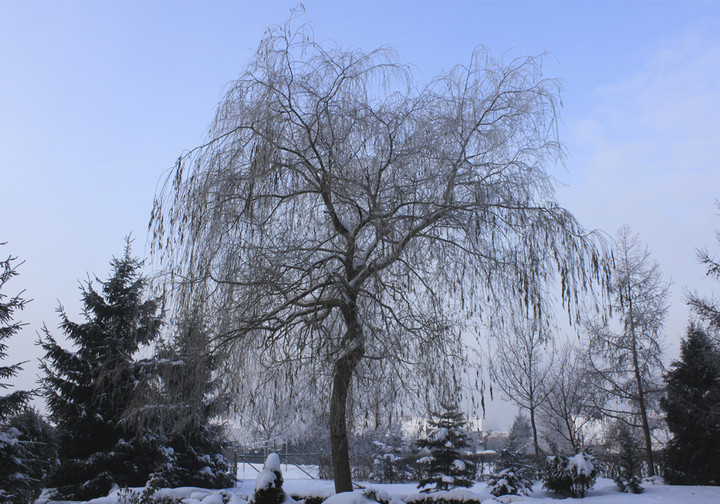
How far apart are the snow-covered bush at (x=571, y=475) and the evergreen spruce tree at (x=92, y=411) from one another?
10178mm

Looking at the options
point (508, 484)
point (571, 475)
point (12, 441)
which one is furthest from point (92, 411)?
point (571, 475)

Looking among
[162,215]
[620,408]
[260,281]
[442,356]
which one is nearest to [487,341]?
[442,356]

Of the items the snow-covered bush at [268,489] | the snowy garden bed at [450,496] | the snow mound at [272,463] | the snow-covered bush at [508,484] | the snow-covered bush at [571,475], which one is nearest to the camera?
the snow-covered bush at [268,489]

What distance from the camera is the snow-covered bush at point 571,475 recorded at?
12.1m

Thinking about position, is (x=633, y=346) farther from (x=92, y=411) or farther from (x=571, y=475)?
(x=92, y=411)

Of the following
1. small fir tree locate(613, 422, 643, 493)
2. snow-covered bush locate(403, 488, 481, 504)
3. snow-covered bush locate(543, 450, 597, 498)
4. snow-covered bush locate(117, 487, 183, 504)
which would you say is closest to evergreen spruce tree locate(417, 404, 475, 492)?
snow-covered bush locate(543, 450, 597, 498)

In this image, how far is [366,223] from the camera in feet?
20.8

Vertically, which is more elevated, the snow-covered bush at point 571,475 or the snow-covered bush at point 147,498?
the snow-covered bush at point 147,498

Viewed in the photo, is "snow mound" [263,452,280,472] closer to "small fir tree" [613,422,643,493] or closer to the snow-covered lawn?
the snow-covered lawn

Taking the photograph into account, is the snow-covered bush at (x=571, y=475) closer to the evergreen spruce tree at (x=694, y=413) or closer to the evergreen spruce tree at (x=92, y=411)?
the evergreen spruce tree at (x=694, y=413)

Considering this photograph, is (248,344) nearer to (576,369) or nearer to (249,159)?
(249,159)

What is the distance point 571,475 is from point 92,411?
12076 millimetres

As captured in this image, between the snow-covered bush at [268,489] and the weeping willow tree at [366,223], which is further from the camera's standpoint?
the snow-covered bush at [268,489]

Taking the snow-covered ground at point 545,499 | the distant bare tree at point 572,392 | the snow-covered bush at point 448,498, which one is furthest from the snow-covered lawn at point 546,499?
the distant bare tree at point 572,392
